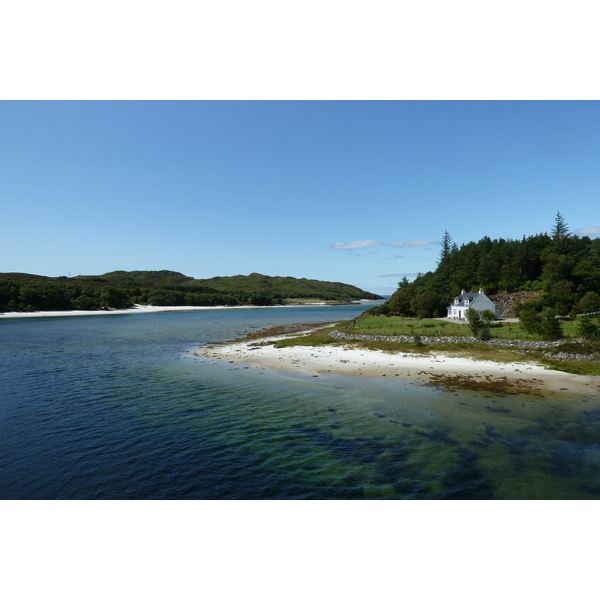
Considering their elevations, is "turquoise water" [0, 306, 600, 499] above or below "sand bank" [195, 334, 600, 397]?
below

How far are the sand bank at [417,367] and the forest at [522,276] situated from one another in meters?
31.2

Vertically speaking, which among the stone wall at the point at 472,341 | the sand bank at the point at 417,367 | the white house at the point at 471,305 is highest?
the white house at the point at 471,305

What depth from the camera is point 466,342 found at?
3931cm

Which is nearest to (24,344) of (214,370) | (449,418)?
(214,370)

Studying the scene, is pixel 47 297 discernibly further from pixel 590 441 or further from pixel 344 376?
pixel 590 441

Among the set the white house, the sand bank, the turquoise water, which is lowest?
the turquoise water

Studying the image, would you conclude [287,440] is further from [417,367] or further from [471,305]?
[471,305]

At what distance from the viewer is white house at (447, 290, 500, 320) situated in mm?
59125

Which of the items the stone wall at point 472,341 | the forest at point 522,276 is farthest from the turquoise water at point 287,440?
the forest at point 522,276

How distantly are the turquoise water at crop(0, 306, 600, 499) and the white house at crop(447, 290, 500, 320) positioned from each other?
38.8 m

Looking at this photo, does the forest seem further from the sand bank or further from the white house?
the sand bank

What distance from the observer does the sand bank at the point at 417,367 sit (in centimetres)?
2648

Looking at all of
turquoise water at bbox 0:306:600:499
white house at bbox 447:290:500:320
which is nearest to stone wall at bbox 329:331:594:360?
turquoise water at bbox 0:306:600:499

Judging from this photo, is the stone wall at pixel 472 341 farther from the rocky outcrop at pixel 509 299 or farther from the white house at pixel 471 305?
the rocky outcrop at pixel 509 299
